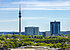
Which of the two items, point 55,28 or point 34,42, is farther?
point 55,28

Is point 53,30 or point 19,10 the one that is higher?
point 19,10

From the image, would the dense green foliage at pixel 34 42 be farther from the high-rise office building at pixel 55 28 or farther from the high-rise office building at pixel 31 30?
the high-rise office building at pixel 55 28

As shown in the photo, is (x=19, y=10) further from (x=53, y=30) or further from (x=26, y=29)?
(x=53, y=30)

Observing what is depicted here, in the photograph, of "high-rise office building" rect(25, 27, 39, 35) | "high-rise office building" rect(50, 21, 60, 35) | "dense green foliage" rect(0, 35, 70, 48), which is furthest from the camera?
"high-rise office building" rect(50, 21, 60, 35)

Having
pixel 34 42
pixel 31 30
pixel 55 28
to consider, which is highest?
pixel 55 28

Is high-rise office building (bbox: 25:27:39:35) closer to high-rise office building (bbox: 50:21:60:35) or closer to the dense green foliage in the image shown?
high-rise office building (bbox: 50:21:60:35)

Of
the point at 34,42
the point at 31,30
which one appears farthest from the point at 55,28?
the point at 34,42

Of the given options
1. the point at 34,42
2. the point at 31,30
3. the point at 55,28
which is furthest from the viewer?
the point at 55,28

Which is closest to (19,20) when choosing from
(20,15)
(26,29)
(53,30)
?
(20,15)

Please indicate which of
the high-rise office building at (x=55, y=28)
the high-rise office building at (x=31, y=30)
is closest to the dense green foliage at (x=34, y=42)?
the high-rise office building at (x=31, y=30)

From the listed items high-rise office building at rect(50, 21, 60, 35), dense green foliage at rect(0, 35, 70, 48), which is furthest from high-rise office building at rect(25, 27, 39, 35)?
dense green foliage at rect(0, 35, 70, 48)

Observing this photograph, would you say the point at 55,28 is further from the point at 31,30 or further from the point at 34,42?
the point at 34,42
